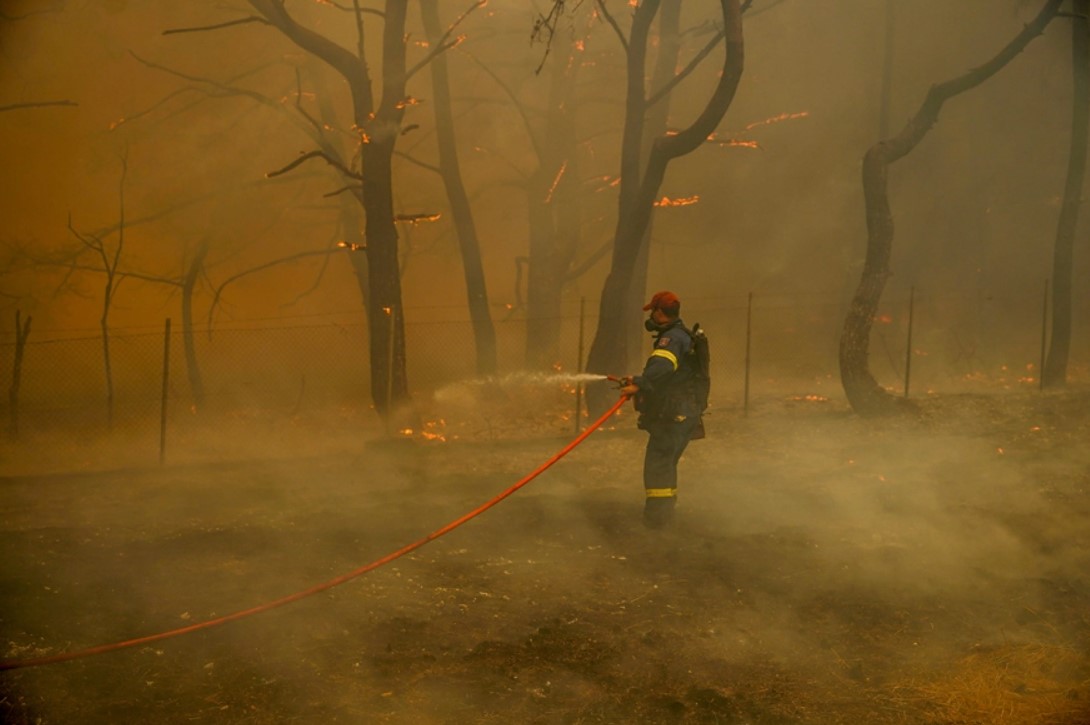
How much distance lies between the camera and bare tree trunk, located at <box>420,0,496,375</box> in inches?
602

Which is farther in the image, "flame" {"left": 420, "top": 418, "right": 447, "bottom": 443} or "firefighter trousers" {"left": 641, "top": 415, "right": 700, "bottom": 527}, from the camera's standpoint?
"flame" {"left": 420, "top": 418, "right": 447, "bottom": 443}

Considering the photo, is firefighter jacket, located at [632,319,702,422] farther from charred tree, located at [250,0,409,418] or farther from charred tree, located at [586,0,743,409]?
charred tree, located at [586,0,743,409]

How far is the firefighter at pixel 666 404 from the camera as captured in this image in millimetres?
7289

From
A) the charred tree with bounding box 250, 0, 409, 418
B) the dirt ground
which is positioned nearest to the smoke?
the charred tree with bounding box 250, 0, 409, 418

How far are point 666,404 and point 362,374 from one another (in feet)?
39.4

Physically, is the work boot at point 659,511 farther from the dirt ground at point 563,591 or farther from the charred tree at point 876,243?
the charred tree at point 876,243

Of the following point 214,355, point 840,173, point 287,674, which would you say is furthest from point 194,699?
point 840,173

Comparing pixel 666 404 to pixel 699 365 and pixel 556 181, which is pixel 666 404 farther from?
pixel 556 181

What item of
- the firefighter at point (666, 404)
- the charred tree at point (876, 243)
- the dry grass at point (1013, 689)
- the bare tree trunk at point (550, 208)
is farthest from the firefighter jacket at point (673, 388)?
the bare tree trunk at point (550, 208)

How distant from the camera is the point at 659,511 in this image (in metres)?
7.54

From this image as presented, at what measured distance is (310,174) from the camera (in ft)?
59.2

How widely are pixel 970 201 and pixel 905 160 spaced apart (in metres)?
1.98

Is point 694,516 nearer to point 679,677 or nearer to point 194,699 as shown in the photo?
point 679,677

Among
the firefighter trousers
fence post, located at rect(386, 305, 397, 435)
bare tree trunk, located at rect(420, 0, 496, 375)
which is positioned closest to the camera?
the firefighter trousers
